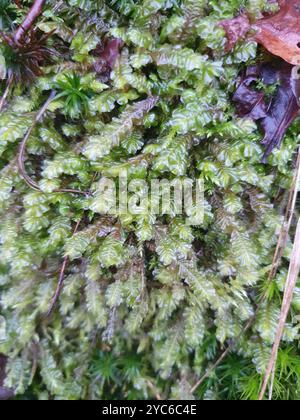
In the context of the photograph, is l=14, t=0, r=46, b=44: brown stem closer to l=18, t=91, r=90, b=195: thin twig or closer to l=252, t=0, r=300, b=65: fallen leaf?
l=18, t=91, r=90, b=195: thin twig

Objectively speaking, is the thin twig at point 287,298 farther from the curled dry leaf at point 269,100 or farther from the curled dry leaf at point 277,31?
the curled dry leaf at point 277,31

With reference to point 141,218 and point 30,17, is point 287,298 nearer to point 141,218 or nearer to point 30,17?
point 141,218

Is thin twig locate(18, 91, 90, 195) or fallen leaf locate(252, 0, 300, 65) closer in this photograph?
fallen leaf locate(252, 0, 300, 65)

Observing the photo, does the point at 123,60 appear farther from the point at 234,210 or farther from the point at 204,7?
the point at 234,210

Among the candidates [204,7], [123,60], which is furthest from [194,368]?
[204,7]

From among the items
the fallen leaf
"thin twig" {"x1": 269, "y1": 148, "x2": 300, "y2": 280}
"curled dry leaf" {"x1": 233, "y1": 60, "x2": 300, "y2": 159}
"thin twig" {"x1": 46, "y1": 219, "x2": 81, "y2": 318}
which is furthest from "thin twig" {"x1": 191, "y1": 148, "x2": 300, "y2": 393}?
"thin twig" {"x1": 46, "y1": 219, "x2": 81, "y2": 318}

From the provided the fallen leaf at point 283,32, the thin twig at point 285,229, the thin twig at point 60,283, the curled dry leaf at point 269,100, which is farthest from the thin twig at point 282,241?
the thin twig at point 60,283
